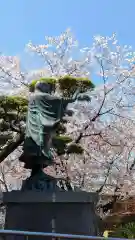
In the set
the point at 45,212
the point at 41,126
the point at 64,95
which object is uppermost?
the point at 64,95

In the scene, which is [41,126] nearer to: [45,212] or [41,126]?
[41,126]

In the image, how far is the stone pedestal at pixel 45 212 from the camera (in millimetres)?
4961

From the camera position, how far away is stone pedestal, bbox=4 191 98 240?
4961 mm

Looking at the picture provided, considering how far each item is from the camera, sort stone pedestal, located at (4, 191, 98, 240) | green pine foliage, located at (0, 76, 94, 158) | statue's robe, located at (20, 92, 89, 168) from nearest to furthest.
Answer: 1. stone pedestal, located at (4, 191, 98, 240)
2. statue's robe, located at (20, 92, 89, 168)
3. green pine foliage, located at (0, 76, 94, 158)

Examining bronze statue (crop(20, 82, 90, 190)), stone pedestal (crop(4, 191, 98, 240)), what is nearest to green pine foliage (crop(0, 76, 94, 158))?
bronze statue (crop(20, 82, 90, 190))

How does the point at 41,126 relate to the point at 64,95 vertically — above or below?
below

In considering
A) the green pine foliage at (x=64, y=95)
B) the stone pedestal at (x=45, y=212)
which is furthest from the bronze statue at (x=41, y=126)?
the green pine foliage at (x=64, y=95)

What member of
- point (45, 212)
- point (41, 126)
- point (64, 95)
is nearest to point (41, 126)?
point (41, 126)

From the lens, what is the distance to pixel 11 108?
8633mm

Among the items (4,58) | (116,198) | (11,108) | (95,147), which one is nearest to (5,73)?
(4,58)

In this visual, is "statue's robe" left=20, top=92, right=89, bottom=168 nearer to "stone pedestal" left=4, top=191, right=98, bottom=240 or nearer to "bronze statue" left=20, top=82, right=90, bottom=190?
"bronze statue" left=20, top=82, right=90, bottom=190

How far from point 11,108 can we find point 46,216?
417cm

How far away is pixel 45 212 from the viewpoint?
197 inches

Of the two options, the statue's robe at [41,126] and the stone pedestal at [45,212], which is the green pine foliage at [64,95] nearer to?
the statue's robe at [41,126]
